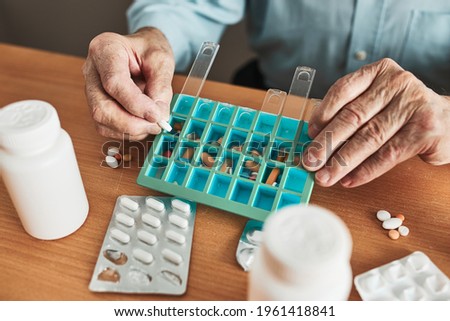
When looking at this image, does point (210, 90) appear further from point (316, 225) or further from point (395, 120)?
point (316, 225)

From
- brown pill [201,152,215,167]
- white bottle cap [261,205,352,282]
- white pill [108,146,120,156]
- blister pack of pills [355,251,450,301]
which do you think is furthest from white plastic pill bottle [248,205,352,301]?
white pill [108,146,120,156]

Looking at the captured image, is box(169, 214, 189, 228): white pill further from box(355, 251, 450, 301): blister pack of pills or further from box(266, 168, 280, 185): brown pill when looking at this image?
box(355, 251, 450, 301): blister pack of pills

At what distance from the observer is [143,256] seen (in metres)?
0.58

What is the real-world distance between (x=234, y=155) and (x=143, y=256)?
0.62 ft

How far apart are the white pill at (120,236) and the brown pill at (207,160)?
0.48ft

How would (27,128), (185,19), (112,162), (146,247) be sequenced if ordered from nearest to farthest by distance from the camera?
(27,128) < (146,247) < (112,162) < (185,19)

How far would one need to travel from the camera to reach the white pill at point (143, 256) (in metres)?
0.58

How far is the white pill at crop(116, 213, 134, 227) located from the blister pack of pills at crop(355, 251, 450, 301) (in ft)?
0.96

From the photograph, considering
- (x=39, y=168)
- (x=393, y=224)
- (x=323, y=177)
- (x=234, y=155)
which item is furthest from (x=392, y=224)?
(x=39, y=168)

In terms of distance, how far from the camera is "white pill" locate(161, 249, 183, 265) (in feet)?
1.92

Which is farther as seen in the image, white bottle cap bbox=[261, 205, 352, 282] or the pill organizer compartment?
the pill organizer compartment

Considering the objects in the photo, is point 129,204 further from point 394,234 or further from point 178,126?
point 394,234

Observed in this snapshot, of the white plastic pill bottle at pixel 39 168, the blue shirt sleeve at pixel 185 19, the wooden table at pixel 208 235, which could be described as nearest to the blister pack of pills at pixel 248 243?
the wooden table at pixel 208 235
